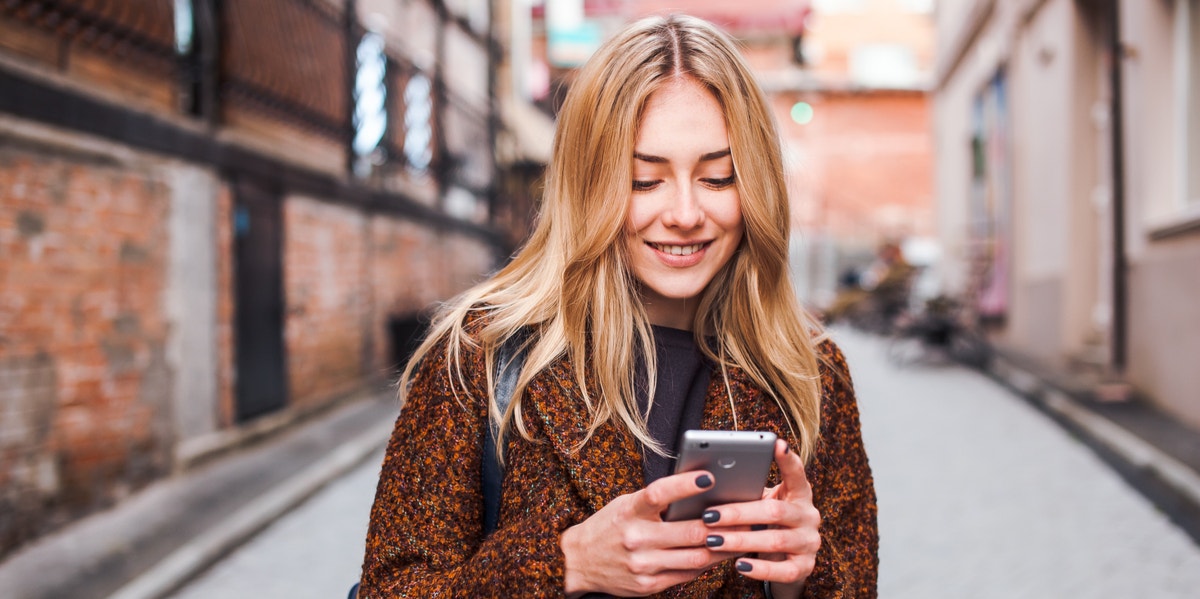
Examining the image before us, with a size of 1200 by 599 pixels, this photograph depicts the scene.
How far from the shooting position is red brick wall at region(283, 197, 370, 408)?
903 centimetres

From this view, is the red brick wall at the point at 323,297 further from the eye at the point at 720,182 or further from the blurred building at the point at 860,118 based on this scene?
the blurred building at the point at 860,118

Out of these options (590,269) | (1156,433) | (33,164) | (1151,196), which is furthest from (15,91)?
(1151,196)

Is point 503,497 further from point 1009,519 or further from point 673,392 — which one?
point 1009,519

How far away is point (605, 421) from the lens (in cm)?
173

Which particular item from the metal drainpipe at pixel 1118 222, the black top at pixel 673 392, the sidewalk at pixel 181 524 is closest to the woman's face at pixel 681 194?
the black top at pixel 673 392

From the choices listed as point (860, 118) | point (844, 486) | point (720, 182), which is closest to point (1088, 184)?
point (844, 486)

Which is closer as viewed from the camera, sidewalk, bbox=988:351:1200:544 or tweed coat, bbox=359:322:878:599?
tweed coat, bbox=359:322:878:599

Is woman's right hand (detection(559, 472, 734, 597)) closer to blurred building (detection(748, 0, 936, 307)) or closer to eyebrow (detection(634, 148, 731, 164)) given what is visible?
eyebrow (detection(634, 148, 731, 164))

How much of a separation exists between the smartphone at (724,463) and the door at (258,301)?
686 centimetres

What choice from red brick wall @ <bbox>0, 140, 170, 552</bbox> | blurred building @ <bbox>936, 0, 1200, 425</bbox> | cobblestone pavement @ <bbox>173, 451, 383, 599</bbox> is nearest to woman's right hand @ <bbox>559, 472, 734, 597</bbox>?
→ cobblestone pavement @ <bbox>173, 451, 383, 599</bbox>

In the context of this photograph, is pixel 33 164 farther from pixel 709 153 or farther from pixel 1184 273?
pixel 1184 273

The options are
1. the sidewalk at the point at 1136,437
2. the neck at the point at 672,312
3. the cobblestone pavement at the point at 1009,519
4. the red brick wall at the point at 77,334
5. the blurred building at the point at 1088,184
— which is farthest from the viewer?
the blurred building at the point at 1088,184

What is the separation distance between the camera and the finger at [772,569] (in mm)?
1501

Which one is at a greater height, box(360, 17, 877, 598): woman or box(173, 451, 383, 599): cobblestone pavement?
box(360, 17, 877, 598): woman
